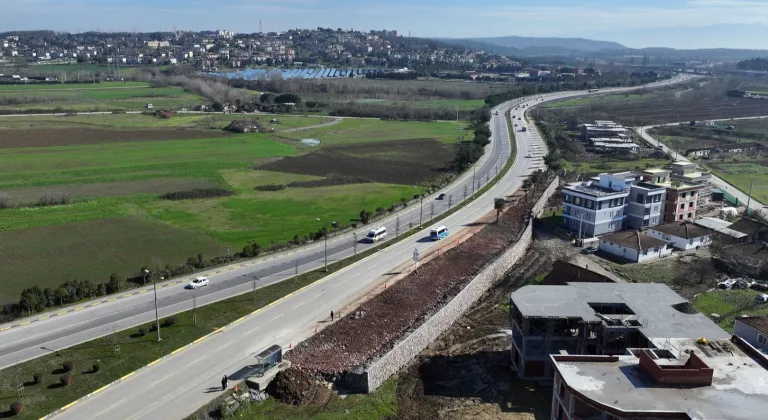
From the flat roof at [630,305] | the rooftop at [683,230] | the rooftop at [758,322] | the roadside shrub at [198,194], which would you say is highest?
the flat roof at [630,305]

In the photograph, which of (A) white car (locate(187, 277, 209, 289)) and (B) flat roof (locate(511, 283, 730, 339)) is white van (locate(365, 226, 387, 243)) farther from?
(B) flat roof (locate(511, 283, 730, 339))

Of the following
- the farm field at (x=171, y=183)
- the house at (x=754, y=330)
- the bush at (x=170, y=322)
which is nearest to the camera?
the house at (x=754, y=330)

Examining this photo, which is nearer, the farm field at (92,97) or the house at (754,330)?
the house at (754,330)

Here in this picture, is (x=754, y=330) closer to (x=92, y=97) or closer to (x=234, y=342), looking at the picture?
(x=234, y=342)

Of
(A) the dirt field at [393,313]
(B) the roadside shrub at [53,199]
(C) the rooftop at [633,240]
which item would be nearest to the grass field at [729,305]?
(C) the rooftop at [633,240]

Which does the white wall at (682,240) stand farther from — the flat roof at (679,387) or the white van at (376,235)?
the flat roof at (679,387)

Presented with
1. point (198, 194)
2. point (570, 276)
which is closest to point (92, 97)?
point (198, 194)
